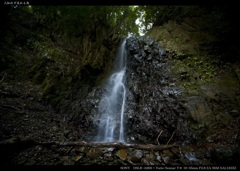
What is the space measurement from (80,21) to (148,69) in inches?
295

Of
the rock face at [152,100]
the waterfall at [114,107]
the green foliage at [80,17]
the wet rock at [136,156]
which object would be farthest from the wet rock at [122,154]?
the green foliage at [80,17]

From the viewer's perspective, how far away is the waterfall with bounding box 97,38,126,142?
7717mm

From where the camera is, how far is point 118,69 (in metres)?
11.0

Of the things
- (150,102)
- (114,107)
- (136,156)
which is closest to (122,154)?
(136,156)

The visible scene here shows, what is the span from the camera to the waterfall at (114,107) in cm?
772

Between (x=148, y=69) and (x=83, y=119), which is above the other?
(x=148, y=69)

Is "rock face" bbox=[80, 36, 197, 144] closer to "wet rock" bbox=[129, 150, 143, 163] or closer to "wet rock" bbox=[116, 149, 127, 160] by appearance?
"wet rock" bbox=[129, 150, 143, 163]

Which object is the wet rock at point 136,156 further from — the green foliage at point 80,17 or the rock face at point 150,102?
the green foliage at point 80,17

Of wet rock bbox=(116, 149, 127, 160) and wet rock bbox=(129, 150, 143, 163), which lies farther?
wet rock bbox=(116, 149, 127, 160)

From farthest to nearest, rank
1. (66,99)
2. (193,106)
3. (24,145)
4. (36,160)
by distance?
(66,99) → (193,106) → (24,145) → (36,160)

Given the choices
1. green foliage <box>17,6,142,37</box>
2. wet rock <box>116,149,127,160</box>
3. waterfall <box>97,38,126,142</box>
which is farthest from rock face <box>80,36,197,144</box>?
green foliage <box>17,6,142,37</box>

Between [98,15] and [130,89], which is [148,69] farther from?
[98,15]

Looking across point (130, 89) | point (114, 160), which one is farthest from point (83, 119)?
point (114, 160)

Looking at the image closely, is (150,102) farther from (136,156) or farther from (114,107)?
(136,156)
